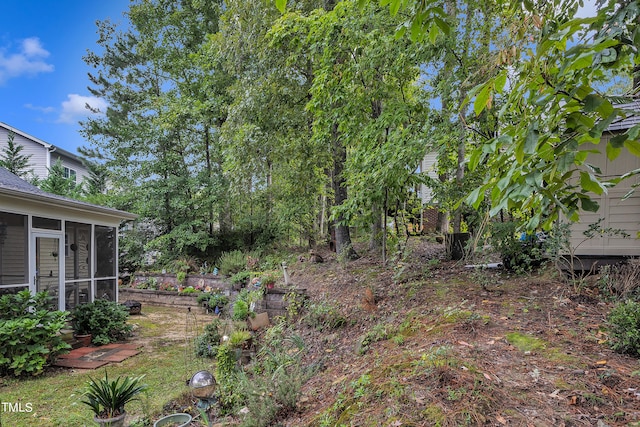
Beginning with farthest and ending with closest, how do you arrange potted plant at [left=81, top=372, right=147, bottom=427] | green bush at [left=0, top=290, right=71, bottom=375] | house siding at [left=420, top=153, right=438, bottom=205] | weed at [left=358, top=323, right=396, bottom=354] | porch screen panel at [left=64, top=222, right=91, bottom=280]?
1. porch screen panel at [left=64, top=222, right=91, bottom=280]
2. house siding at [left=420, top=153, right=438, bottom=205]
3. green bush at [left=0, top=290, right=71, bottom=375]
4. weed at [left=358, top=323, right=396, bottom=354]
5. potted plant at [left=81, top=372, right=147, bottom=427]

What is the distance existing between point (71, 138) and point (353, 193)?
15.6 m

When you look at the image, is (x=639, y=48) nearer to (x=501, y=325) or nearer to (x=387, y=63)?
(x=501, y=325)

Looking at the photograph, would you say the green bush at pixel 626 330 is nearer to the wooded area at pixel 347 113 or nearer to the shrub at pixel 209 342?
the wooded area at pixel 347 113

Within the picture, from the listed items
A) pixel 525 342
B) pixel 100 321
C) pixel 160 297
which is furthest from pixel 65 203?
pixel 525 342

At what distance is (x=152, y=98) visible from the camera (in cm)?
1411

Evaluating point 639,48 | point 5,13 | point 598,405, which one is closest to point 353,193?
point 598,405

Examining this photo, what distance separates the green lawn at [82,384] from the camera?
3592 mm

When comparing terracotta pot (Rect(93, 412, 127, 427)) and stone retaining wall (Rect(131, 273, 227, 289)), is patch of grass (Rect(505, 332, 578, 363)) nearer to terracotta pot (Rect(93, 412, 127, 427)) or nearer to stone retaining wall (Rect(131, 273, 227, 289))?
terracotta pot (Rect(93, 412, 127, 427))

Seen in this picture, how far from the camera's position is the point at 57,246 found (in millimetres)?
6605

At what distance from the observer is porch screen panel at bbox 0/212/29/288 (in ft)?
18.1

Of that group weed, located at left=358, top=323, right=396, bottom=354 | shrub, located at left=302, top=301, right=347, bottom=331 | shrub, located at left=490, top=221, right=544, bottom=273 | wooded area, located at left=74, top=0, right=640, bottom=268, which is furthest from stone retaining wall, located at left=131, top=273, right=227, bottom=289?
shrub, located at left=490, top=221, right=544, bottom=273

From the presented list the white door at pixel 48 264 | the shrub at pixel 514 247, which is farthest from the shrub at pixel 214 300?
the shrub at pixel 514 247

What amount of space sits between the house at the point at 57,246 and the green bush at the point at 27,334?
0.59 metres

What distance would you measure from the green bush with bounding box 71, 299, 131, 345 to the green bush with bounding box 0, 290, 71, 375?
1.20 m
